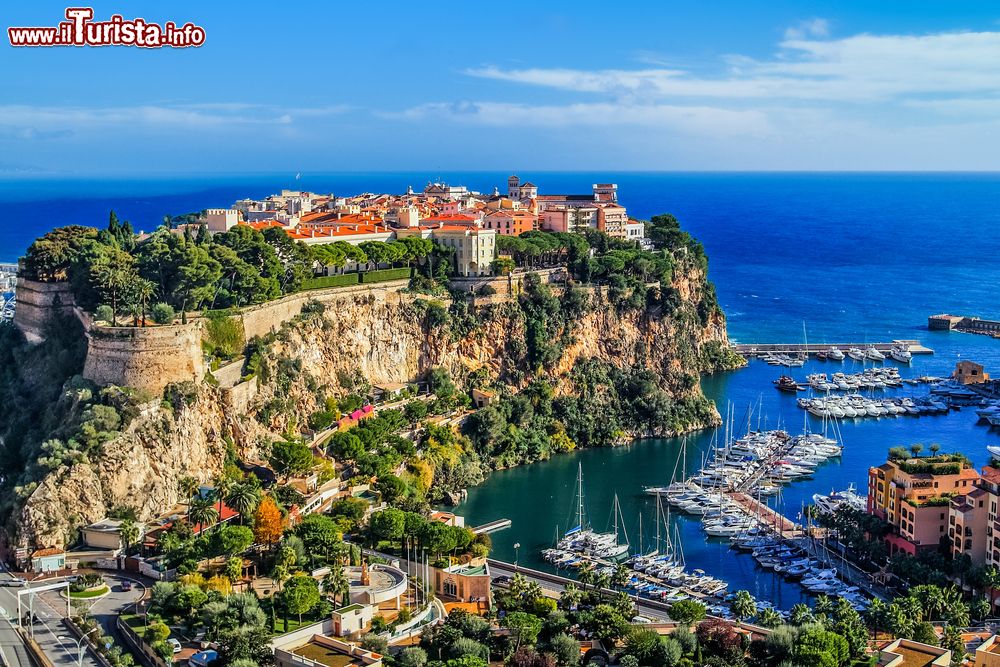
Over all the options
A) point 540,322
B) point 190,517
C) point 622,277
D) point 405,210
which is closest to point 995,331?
point 622,277

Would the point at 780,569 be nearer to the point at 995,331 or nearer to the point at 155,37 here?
the point at 155,37

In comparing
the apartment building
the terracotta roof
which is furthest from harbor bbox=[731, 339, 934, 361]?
the terracotta roof

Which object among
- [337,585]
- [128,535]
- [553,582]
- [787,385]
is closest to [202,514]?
[128,535]

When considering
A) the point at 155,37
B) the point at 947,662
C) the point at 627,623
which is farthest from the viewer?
the point at 155,37

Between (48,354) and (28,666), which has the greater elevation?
(48,354)

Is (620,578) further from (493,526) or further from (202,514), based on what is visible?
(202,514)

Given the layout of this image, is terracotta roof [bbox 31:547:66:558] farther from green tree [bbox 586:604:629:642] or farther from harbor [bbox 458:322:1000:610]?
green tree [bbox 586:604:629:642]
